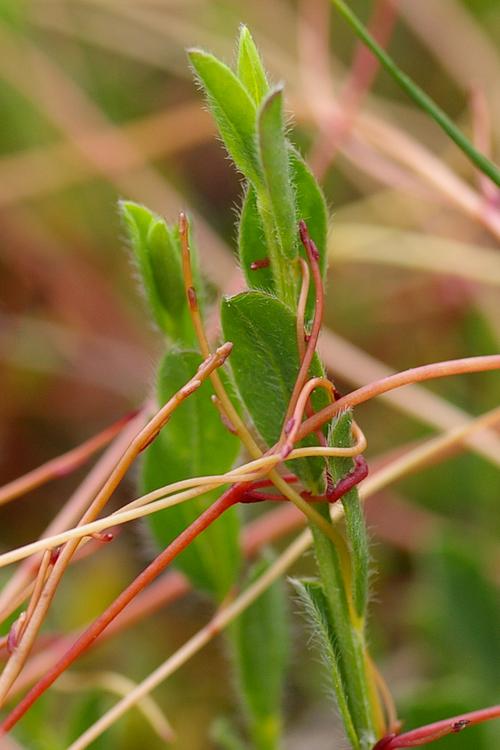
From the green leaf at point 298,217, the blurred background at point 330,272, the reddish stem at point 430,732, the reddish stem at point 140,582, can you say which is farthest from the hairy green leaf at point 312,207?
the blurred background at point 330,272

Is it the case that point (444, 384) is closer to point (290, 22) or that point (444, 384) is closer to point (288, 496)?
point (290, 22)

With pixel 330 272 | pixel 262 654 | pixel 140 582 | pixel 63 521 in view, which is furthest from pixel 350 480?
pixel 330 272

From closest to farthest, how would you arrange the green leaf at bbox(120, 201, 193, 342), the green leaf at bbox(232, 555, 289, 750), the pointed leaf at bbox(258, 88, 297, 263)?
the pointed leaf at bbox(258, 88, 297, 263)
the green leaf at bbox(120, 201, 193, 342)
the green leaf at bbox(232, 555, 289, 750)

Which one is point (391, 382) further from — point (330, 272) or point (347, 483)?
point (330, 272)

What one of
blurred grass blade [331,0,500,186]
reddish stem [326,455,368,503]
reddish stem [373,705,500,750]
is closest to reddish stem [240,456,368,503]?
reddish stem [326,455,368,503]

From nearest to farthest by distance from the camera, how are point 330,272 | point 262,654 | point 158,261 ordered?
1. point 158,261
2. point 262,654
3. point 330,272

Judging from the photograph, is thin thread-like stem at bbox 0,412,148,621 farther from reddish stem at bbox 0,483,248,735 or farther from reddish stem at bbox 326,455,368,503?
reddish stem at bbox 326,455,368,503
